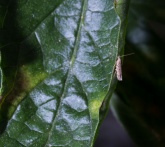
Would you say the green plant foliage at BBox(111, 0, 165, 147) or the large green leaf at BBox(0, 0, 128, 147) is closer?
the large green leaf at BBox(0, 0, 128, 147)

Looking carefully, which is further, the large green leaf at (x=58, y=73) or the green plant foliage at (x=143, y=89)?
the green plant foliage at (x=143, y=89)

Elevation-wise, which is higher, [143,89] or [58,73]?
[58,73]

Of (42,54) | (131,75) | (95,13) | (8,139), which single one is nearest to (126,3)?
(95,13)

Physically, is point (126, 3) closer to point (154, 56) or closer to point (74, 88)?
point (74, 88)

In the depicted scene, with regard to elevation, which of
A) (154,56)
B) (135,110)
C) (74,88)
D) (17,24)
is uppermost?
(17,24)

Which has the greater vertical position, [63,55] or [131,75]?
[63,55]

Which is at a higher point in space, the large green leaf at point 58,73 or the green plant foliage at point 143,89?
the large green leaf at point 58,73

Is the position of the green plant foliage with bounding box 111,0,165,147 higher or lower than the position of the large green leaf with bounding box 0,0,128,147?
lower

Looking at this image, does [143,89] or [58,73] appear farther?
[143,89]
